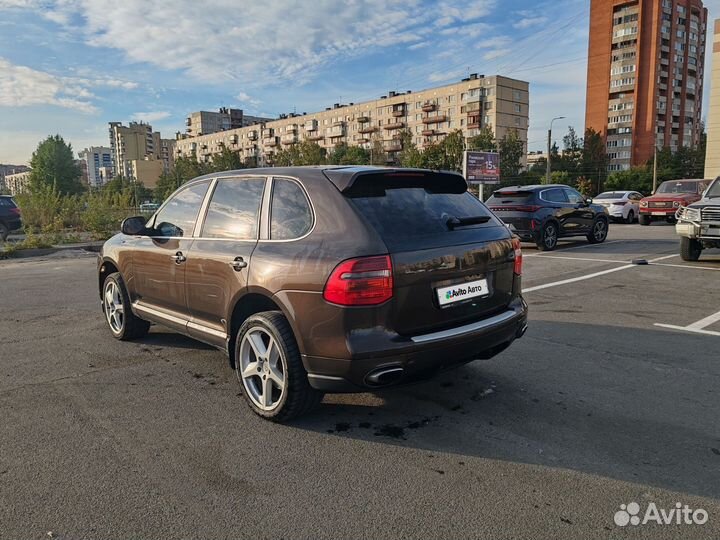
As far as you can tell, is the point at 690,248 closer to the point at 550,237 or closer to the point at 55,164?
the point at 550,237

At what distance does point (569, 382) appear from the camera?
13.8 feet

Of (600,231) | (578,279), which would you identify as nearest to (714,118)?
(600,231)

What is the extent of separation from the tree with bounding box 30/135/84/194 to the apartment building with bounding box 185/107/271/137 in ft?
245

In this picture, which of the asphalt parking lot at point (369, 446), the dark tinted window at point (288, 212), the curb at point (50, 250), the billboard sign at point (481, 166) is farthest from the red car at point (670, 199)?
the dark tinted window at point (288, 212)

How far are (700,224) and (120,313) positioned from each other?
10407 mm

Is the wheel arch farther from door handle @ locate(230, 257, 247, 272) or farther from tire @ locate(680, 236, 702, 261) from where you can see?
tire @ locate(680, 236, 702, 261)

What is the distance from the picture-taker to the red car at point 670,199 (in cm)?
2059

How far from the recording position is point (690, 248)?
425 inches

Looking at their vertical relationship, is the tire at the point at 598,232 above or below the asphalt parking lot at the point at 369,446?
above

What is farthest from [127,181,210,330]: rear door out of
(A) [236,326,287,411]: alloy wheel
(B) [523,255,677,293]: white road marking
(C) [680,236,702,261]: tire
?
(C) [680,236,702,261]: tire

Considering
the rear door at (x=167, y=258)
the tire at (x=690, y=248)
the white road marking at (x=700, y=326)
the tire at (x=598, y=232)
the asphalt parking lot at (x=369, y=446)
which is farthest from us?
the tire at (x=598, y=232)

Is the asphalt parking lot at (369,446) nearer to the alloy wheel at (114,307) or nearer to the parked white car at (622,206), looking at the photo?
the alloy wheel at (114,307)

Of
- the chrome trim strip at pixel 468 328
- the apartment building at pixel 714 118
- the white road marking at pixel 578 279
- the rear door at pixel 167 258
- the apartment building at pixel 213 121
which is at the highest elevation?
the apartment building at pixel 213 121

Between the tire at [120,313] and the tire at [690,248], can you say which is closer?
the tire at [120,313]
